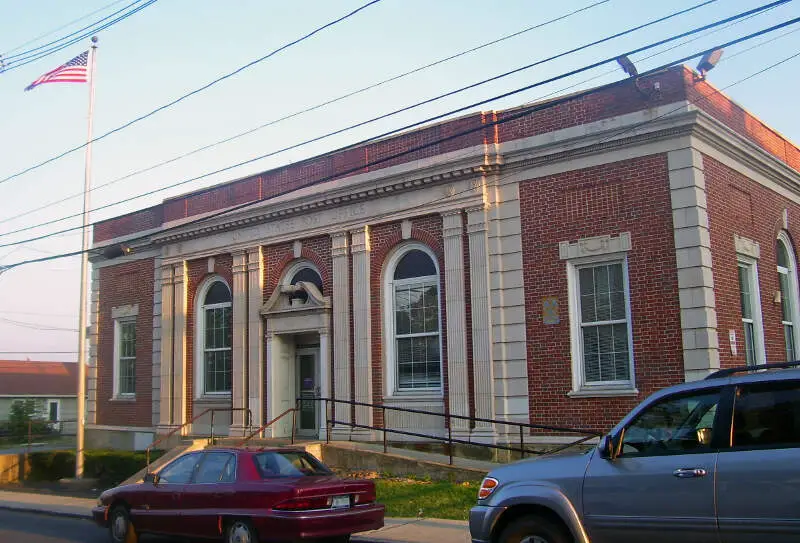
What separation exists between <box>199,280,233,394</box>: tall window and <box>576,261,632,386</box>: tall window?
10432 mm

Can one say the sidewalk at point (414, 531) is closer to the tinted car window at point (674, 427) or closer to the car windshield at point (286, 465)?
the car windshield at point (286, 465)

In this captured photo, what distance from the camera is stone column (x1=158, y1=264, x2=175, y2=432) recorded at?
2350 centimetres

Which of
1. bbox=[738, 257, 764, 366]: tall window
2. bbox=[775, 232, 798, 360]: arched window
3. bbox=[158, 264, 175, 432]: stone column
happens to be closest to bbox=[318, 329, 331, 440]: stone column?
bbox=[158, 264, 175, 432]: stone column

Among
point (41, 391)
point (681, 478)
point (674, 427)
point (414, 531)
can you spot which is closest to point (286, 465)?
point (414, 531)

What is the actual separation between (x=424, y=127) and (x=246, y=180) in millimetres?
6161

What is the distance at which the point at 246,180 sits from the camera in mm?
22656

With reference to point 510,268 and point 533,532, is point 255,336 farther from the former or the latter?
point 533,532

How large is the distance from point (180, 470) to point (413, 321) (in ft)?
27.2

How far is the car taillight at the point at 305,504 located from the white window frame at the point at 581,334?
23.5 ft

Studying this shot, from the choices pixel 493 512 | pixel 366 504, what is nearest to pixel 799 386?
pixel 493 512

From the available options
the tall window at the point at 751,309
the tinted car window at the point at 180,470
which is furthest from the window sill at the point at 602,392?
the tinted car window at the point at 180,470

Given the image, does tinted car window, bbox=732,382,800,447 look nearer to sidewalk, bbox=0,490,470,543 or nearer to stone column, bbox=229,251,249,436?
sidewalk, bbox=0,490,470,543

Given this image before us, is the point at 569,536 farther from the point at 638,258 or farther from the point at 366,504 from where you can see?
the point at 638,258

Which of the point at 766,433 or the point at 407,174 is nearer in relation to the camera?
the point at 766,433
